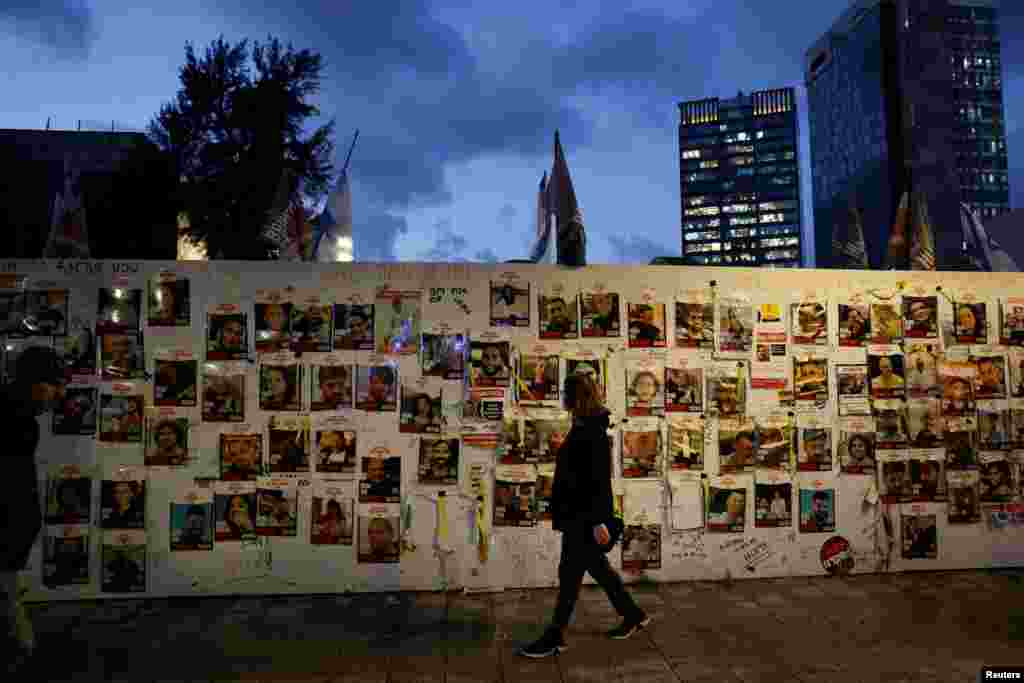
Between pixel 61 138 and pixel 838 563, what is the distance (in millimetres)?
41514

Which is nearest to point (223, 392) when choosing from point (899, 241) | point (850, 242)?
point (850, 242)

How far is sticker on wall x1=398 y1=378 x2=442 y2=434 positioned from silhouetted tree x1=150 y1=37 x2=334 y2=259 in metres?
23.1

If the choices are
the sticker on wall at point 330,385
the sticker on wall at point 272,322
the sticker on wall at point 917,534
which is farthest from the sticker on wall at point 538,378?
the sticker on wall at point 917,534

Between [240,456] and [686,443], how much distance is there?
3.64m

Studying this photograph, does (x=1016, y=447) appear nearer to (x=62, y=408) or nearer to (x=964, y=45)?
(x=62, y=408)

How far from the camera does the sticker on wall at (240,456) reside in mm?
5293

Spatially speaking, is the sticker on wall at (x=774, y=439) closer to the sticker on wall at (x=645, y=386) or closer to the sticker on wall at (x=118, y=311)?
the sticker on wall at (x=645, y=386)

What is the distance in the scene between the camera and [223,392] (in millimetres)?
5324

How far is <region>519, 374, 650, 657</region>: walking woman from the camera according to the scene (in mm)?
4203

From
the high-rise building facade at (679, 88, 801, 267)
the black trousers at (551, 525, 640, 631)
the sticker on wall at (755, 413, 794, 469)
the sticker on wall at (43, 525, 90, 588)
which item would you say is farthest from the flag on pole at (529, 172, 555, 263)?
the high-rise building facade at (679, 88, 801, 267)

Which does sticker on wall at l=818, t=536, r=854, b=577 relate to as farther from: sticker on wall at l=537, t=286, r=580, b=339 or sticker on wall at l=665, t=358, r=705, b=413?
sticker on wall at l=537, t=286, r=580, b=339

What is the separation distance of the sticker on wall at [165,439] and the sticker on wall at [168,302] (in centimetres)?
70

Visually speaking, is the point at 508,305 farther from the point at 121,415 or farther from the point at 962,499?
the point at 962,499

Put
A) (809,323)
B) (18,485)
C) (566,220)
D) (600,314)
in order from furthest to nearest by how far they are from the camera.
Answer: (809,323), (566,220), (600,314), (18,485)
